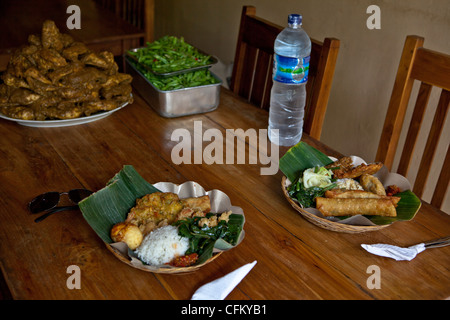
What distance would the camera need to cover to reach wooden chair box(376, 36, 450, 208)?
1579 millimetres

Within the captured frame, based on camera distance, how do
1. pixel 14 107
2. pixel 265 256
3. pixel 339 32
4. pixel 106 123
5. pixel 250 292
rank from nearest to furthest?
pixel 250 292 < pixel 265 256 < pixel 14 107 < pixel 106 123 < pixel 339 32

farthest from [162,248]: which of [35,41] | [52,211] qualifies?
[35,41]

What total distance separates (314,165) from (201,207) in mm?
434

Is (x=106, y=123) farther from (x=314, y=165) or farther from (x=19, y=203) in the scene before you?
(x=314, y=165)

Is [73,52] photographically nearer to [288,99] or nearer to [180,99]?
[180,99]

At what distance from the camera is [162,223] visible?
1.15 metres

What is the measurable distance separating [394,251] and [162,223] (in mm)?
602

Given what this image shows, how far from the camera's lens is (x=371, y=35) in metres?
2.59

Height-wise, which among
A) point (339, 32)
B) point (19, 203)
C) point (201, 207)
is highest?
point (339, 32)

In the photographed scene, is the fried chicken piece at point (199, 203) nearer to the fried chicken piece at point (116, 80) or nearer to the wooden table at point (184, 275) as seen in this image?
the wooden table at point (184, 275)

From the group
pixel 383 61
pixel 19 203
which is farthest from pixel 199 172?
pixel 383 61

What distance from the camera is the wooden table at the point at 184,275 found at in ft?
3.43

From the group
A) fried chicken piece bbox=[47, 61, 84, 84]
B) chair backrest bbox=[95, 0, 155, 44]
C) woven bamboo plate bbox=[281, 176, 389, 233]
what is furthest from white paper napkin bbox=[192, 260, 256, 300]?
chair backrest bbox=[95, 0, 155, 44]

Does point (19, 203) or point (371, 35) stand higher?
point (371, 35)
